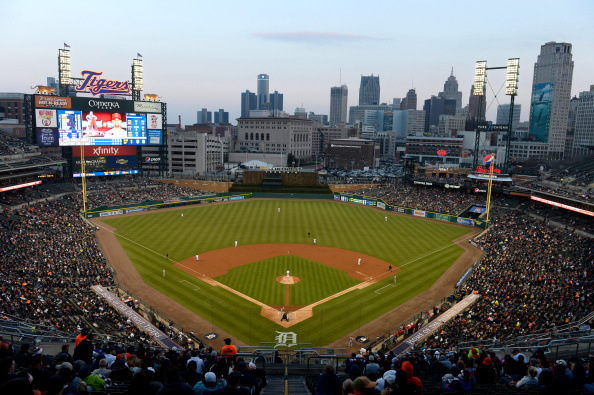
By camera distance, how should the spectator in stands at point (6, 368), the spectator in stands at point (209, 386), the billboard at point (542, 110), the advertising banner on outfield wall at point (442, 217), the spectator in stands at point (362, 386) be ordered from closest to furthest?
the spectator in stands at point (6, 368) → the spectator in stands at point (362, 386) → the spectator in stands at point (209, 386) → the advertising banner on outfield wall at point (442, 217) → the billboard at point (542, 110)

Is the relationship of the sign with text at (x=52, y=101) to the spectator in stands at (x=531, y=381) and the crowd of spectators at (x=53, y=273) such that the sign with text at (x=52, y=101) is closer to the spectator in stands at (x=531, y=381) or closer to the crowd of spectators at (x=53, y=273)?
the crowd of spectators at (x=53, y=273)

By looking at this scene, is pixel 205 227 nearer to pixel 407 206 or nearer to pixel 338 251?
pixel 338 251

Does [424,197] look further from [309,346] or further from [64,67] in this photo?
[64,67]

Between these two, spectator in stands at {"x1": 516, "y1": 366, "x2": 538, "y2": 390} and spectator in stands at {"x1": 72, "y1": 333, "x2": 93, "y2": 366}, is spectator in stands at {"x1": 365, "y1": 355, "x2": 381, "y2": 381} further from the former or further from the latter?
spectator in stands at {"x1": 72, "y1": 333, "x2": 93, "y2": 366}

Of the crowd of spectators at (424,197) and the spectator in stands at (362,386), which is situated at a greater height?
the spectator in stands at (362,386)

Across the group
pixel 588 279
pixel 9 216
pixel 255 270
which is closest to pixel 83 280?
pixel 255 270

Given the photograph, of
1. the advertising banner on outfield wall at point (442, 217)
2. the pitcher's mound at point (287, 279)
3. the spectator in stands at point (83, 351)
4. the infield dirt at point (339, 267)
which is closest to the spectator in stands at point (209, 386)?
the spectator in stands at point (83, 351)
